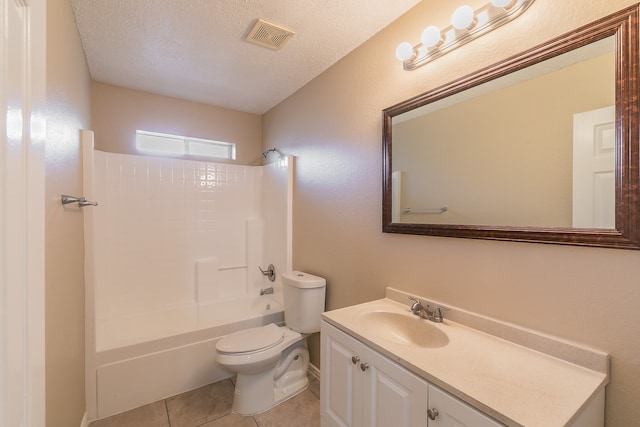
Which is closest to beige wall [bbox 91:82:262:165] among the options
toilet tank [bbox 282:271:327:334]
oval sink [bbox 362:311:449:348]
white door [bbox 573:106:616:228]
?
toilet tank [bbox 282:271:327:334]

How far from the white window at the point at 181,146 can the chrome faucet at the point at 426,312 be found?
98.0 inches

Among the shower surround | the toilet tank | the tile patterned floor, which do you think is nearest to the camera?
the tile patterned floor

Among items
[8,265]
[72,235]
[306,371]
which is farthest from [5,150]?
[306,371]

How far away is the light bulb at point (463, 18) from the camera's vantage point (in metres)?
1.22

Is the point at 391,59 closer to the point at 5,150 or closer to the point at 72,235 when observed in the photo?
the point at 5,150

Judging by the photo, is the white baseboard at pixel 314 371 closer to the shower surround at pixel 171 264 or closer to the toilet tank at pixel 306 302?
the toilet tank at pixel 306 302

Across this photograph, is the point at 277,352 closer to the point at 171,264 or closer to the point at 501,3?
the point at 171,264

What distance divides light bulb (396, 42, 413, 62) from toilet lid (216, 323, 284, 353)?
1.89 metres

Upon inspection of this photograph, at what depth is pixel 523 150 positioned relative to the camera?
3.69 feet

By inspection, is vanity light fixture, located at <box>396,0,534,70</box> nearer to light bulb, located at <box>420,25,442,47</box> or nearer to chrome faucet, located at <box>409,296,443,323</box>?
light bulb, located at <box>420,25,442,47</box>

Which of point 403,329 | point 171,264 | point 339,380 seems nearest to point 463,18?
point 403,329

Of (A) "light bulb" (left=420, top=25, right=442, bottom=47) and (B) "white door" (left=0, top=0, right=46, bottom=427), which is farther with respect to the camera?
(A) "light bulb" (left=420, top=25, right=442, bottom=47)

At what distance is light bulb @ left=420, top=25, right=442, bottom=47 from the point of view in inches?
52.3

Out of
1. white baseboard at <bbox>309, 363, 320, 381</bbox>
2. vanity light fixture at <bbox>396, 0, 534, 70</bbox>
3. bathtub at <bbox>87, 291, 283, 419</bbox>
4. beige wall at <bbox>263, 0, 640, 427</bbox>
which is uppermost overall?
vanity light fixture at <bbox>396, 0, 534, 70</bbox>
